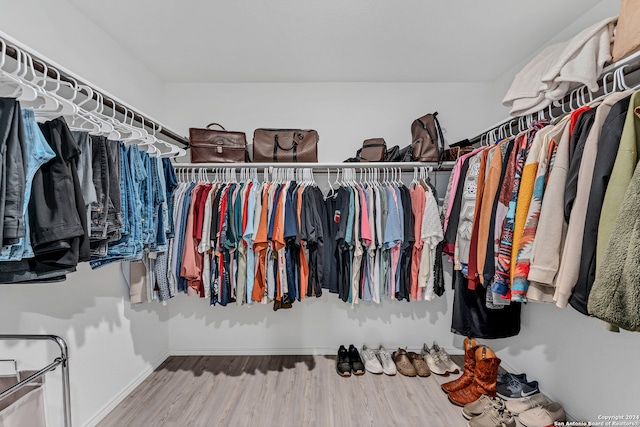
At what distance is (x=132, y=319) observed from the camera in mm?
2057

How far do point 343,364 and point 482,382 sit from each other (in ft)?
3.21

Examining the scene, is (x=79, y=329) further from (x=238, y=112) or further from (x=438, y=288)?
(x=438, y=288)

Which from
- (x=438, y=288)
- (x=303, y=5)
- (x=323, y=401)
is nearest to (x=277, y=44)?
(x=303, y=5)

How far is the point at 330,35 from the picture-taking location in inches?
73.5

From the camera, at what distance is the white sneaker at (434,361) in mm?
2193

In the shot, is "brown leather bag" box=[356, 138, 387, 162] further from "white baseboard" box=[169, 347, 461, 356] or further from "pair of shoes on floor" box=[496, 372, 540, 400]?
"pair of shoes on floor" box=[496, 372, 540, 400]

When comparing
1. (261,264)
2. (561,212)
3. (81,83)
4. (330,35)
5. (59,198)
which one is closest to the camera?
(59,198)

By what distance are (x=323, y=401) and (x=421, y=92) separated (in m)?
2.61

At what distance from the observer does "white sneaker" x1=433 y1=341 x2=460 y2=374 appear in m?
2.20

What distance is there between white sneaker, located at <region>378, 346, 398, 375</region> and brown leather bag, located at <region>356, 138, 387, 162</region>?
162 centimetres

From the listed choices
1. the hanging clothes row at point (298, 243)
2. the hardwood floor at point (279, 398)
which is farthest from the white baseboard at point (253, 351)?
the hanging clothes row at point (298, 243)

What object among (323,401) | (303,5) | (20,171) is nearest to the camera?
(20,171)

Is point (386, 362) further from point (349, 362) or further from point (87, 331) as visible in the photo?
point (87, 331)

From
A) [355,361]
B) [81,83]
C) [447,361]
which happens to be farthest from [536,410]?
[81,83]
